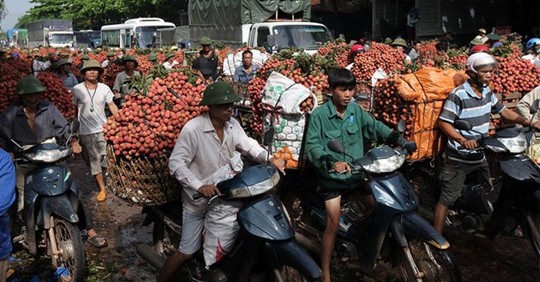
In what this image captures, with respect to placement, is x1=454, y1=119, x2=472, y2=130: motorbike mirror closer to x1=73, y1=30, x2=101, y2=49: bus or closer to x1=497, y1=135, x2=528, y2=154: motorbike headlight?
x1=497, y1=135, x2=528, y2=154: motorbike headlight

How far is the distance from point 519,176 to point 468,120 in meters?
0.65

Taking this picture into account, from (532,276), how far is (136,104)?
3.76 meters

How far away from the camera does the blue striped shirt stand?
479cm

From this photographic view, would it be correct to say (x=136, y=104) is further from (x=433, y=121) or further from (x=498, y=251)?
(x=498, y=251)

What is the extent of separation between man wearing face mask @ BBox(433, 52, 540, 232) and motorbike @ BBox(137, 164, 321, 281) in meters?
1.86

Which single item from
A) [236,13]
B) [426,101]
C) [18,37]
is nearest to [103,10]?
[18,37]

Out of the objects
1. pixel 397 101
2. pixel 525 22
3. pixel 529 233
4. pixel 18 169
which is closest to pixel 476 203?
pixel 529 233

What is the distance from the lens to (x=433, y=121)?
5.16 m

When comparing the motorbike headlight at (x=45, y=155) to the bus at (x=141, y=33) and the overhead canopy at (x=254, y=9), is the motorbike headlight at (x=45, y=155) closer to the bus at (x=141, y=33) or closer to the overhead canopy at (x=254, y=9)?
the overhead canopy at (x=254, y=9)

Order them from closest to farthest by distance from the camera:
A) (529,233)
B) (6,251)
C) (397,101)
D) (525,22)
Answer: (6,251)
(529,233)
(397,101)
(525,22)

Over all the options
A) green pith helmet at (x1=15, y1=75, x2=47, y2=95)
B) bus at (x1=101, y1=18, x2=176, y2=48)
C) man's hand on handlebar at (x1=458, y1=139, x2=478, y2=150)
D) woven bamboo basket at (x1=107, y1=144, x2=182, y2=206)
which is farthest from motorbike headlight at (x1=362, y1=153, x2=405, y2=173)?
bus at (x1=101, y1=18, x2=176, y2=48)

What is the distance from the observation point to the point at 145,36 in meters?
30.1

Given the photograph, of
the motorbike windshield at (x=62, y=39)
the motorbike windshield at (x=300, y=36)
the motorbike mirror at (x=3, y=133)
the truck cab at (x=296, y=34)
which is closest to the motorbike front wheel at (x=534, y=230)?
the motorbike mirror at (x=3, y=133)

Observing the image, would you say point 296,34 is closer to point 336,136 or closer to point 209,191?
point 336,136
